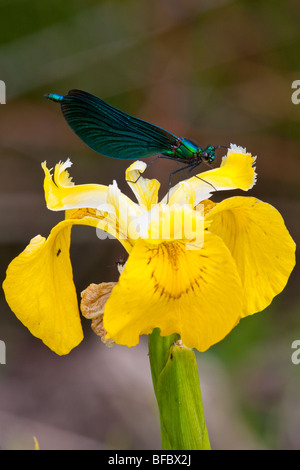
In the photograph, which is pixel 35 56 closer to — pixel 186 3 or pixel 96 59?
pixel 96 59

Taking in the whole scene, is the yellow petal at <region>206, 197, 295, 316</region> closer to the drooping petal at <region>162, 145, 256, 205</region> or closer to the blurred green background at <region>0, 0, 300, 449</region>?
the drooping petal at <region>162, 145, 256, 205</region>

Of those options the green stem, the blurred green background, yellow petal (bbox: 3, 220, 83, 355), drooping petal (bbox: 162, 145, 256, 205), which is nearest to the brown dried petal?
yellow petal (bbox: 3, 220, 83, 355)

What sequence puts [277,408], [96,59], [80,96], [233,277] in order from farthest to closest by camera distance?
[96,59] → [277,408] → [80,96] → [233,277]

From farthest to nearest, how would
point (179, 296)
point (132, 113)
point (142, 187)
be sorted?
point (132, 113), point (142, 187), point (179, 296)

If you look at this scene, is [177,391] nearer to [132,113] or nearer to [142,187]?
[142,187]

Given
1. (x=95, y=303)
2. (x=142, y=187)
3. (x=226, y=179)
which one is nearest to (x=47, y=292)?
(x=95, y=303)

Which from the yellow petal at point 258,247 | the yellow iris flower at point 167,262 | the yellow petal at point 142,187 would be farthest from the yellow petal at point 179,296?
the yellow petal at point 142,187
